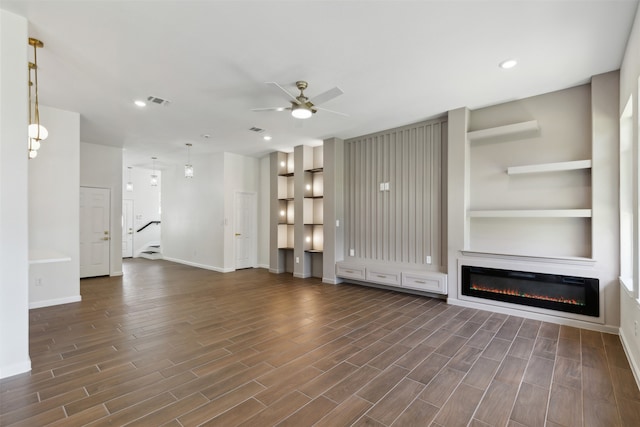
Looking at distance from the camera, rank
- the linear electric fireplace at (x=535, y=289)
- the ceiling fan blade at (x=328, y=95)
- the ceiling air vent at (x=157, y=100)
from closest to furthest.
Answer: the ceiling fan blade at (x=328, y=95) → the linear electric fireplace at (x=535, y=289) → the ceiling air vent at (x=157, y=100)

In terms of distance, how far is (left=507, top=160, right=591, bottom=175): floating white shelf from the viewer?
362 cm

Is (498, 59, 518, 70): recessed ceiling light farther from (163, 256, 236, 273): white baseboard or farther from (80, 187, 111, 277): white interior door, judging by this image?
(80, 187, 111, 277): white interior door

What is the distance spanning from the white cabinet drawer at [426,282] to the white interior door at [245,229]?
458cm

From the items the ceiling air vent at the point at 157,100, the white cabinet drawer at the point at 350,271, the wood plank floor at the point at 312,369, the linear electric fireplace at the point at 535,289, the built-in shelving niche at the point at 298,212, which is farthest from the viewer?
the built-in shelving niche at the point at 298,212

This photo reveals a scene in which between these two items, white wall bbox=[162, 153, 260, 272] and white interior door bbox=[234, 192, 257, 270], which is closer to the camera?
white wall bbox=[162, 153, 260, 272]

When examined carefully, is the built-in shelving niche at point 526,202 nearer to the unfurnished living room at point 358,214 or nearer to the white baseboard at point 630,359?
the unfurnished living room at point 358,214

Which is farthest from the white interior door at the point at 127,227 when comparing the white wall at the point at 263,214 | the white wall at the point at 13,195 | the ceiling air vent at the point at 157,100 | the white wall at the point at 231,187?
the white wall at the point at 13,195

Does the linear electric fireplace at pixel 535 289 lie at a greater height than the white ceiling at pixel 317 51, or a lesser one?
lesser

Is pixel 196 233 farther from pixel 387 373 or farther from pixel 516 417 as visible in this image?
pixel 516 417

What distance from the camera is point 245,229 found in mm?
8172

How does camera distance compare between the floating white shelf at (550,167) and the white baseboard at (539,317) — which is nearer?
the white baseboard at (539,317)

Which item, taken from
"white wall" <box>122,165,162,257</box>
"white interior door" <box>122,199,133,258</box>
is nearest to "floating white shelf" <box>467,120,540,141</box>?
"white wall" <box>122,165,162,257</box>

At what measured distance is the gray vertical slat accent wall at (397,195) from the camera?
513 cm

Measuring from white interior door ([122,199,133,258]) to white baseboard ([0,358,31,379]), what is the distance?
903 centimetres
